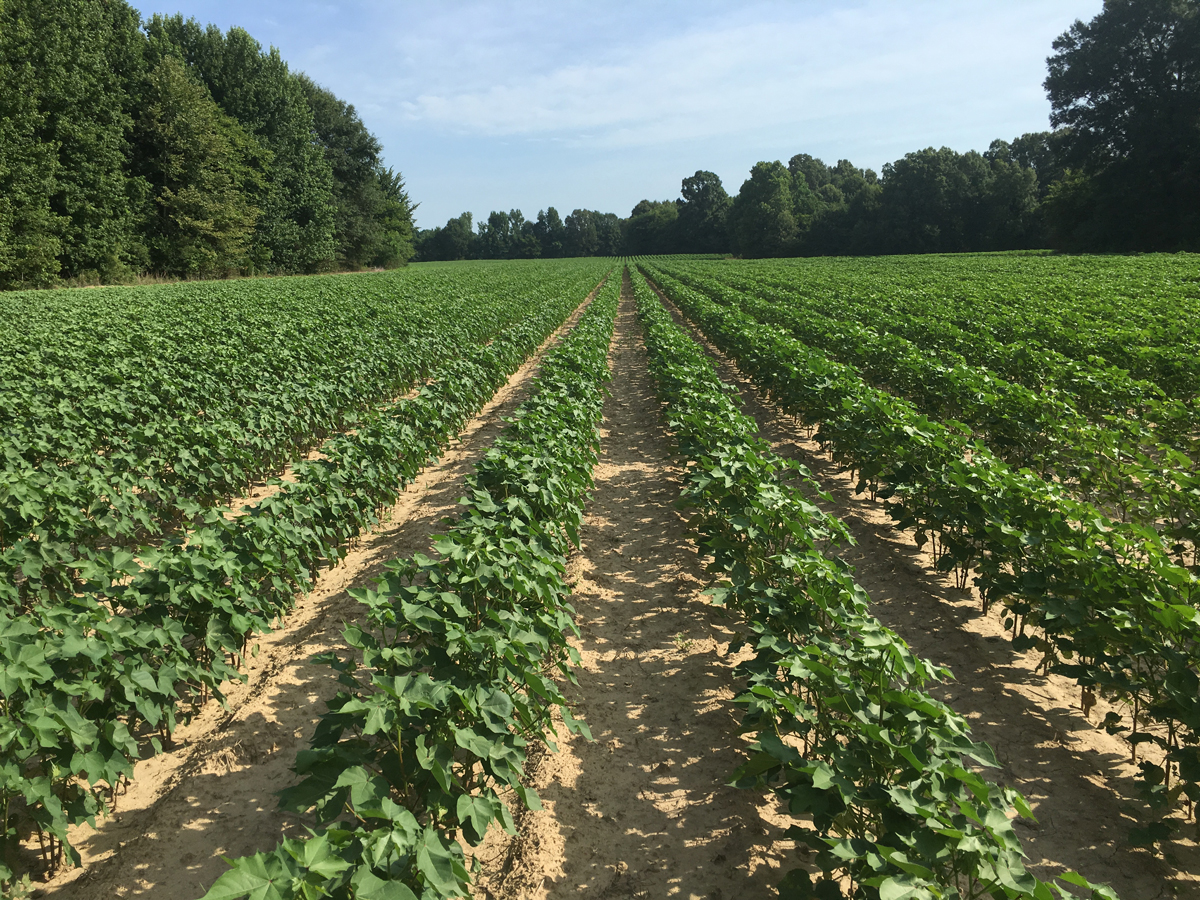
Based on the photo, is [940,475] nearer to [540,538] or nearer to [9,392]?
[540,538]

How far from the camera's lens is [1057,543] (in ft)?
14.0

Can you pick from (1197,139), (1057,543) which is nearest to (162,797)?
(1057,543)

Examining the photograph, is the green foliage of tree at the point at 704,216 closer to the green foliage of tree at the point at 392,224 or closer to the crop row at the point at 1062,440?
the green foliage of tree at the point at 392,224

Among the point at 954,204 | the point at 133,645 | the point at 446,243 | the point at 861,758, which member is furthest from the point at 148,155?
the point at 446,243

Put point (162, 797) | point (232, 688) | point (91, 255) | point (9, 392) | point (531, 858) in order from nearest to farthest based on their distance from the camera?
point (531, 858) → point (162, 797) → point (232, 688) → point (9, 392) → point (91, 255)

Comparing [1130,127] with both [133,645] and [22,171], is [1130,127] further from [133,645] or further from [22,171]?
[22,171]

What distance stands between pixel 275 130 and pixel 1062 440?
204 ft

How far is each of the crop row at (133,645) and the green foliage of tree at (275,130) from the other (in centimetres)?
5164

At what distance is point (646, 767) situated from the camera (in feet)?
13.6

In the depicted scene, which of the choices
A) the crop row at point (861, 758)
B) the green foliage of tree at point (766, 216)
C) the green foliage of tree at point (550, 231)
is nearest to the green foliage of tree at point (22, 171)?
the crop row at point (861, 758)

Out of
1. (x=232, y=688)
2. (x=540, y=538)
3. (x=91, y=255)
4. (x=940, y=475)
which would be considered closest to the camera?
(x=232, y=688)

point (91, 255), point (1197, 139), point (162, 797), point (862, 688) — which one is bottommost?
point (162, 797)

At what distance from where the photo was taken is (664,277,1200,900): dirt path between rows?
3.35 metres

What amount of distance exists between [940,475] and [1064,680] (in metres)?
1.95
